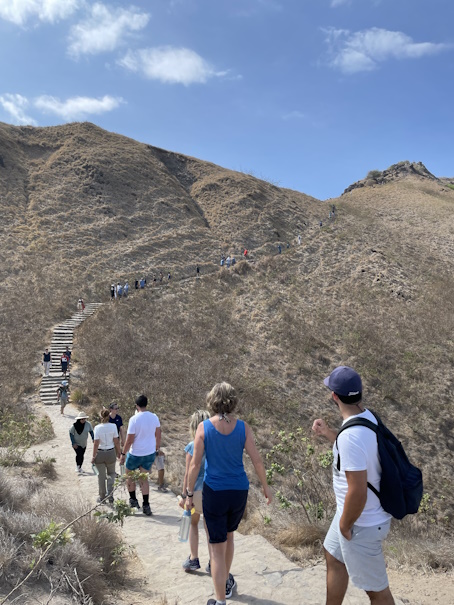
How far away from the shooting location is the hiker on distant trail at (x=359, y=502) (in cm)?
266

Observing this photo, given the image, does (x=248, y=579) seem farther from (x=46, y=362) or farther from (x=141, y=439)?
(x=46, y=362)

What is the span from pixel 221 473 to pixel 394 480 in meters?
1.47

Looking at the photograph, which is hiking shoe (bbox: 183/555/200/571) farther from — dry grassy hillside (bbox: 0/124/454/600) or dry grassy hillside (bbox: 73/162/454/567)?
dry grassy hillside (bbox: 73/162/454/567)

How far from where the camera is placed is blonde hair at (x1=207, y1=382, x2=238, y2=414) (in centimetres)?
362

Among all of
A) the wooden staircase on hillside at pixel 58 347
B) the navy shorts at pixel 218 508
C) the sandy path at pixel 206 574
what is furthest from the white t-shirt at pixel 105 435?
the wooden staircase on hillside at pixel 58 347

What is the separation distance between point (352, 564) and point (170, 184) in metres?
42.7

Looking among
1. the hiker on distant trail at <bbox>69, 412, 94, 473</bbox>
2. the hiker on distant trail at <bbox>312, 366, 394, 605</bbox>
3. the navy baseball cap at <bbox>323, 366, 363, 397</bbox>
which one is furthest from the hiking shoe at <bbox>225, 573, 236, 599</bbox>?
the hiker on distant trail at <bbox>69, 412, 94, 473</bbox>

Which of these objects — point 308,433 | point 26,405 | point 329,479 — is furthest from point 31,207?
point 329,479

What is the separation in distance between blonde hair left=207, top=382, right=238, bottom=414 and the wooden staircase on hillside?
12.8 metres

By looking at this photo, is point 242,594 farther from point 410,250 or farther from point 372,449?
point 410,250

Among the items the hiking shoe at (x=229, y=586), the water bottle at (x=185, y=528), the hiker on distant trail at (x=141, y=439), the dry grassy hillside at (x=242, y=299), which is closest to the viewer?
the hiking shoe at (x=229, y=586)

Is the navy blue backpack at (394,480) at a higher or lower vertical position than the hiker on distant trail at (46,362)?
higher

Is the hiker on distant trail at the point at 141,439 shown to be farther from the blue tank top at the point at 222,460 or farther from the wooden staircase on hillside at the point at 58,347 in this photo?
the wooden staircase on hillside at the point at 58,347

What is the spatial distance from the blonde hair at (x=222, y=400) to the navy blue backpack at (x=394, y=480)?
111 centimetres
